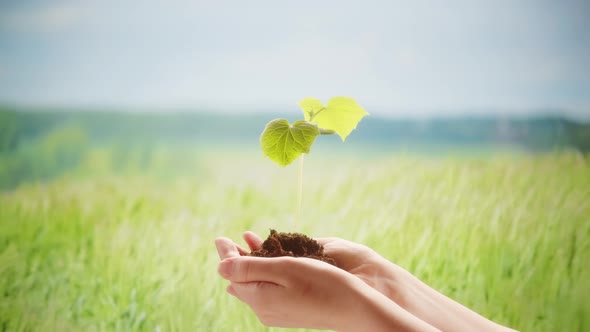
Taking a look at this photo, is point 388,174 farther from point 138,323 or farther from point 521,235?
point 138,323

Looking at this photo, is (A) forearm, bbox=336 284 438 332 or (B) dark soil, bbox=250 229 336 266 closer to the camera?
(A) forearm, bbox=336 284 438 332

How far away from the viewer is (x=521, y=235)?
4.85 ft

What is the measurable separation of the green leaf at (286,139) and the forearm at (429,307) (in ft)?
0.79

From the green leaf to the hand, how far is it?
0.18 m

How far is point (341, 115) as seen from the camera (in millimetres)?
835

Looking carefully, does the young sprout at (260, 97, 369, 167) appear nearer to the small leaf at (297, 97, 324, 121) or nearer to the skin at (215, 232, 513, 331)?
the small leaf at (297, 97, 324, 121)

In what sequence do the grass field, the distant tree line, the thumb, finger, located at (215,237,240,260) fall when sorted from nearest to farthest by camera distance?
the thumb, finger, located at (215,237,240,260), the grass field, the distant tree line

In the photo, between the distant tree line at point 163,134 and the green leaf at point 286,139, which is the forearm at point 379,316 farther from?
the distant tree line at point 163,134

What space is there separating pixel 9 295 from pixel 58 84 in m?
0.88

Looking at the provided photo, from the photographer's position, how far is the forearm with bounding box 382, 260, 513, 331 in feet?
2.76

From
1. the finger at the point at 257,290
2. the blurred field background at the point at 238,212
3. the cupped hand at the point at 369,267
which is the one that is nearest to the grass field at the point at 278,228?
the blurred field background at the point at 238,212

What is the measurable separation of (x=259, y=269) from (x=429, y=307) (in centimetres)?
33

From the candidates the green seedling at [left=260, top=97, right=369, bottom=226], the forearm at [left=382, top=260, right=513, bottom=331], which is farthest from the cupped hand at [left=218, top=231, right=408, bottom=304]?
the green seedling at [left=260, top=97, right=369, bottom=226]

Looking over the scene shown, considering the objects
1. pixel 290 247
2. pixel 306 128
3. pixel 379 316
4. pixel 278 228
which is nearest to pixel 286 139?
pixel 306 128
